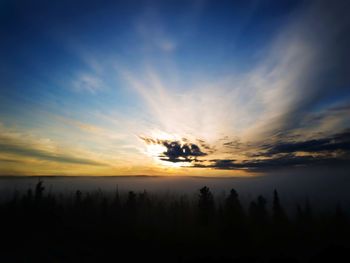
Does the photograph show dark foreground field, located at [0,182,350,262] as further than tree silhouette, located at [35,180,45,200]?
No

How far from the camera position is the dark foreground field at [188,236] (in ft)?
146

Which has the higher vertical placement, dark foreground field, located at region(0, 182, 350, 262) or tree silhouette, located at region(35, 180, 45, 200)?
tree silhouette, located at region(35, 180, 45, 200)

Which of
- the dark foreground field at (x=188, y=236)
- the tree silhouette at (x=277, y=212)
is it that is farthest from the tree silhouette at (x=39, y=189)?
the tree silhouette at (x=277, y=212)

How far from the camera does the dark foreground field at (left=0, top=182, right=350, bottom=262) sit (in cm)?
4462

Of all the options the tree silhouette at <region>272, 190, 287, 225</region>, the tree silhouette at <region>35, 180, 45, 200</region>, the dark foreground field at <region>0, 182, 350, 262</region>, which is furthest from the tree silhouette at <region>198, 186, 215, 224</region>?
the tree silhouette at <region>35, 180, 45, 200</region>

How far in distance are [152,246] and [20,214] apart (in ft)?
184

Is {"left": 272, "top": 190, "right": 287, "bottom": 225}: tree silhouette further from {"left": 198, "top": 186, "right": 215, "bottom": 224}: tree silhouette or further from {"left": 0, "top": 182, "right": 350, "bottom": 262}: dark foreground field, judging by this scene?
{"left": 198, "top": 186, "right": 215, "bottom": 224}: tree silhouette

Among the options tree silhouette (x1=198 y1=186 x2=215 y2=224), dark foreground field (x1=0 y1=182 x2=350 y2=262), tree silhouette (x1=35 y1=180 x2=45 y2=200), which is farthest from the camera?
tree silhouette (x1=35 y1=180 x2=45 y2=200)

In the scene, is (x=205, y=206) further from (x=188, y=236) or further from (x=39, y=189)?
(x=39, y=189)

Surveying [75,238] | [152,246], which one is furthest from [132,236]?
[75,238]

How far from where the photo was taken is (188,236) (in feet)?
206

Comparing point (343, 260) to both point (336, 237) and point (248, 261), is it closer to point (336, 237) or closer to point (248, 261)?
point (248, 261)

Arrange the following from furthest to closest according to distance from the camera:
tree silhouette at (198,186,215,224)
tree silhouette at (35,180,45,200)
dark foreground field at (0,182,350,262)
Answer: tree silhouette at (35,180,45,200) < tree silhouette at (198,186,215,224) < dark foreground field at (0,182,350,262)

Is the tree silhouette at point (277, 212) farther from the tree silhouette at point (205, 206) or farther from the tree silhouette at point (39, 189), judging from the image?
the tree silhouette at point (39, 189)
